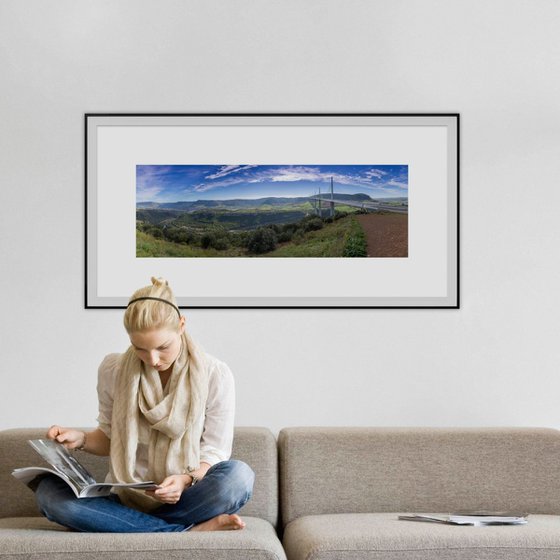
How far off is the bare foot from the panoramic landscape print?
1.19 meters

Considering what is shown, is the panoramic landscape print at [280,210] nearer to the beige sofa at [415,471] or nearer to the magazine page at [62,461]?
the beige sofa at [415,471]

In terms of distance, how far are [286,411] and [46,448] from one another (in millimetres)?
1115

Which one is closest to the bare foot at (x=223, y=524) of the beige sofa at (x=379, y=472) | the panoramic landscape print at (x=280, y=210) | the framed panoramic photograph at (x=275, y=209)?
the beige sofa at (x=379, y=472)

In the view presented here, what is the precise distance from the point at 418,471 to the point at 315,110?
56.6 inches

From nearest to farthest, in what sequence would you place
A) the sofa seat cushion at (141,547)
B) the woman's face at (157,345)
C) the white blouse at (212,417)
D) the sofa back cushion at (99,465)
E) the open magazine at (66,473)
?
the sofa seat cushion at (141,547), the open magazine at (66,473), the woman's face at (157,345), the white blouse at (212,417), the sofa back cushion at (99,465)

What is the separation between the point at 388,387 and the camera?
3.53m

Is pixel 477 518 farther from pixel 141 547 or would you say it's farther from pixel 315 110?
pixel 315 110

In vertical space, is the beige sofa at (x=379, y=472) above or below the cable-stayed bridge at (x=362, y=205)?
below

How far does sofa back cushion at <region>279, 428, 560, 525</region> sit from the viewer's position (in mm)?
3072

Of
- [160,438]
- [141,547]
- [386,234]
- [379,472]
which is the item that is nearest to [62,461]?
[160,438]

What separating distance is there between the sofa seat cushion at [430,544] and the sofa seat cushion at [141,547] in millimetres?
134

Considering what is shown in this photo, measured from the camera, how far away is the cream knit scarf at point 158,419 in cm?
273

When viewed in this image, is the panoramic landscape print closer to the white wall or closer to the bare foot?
the white wall

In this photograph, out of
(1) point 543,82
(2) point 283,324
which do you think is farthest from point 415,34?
(2) point 283,324
